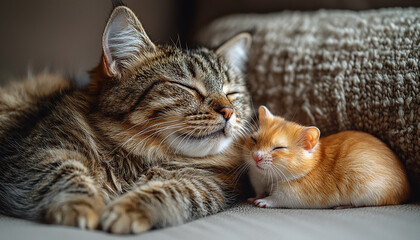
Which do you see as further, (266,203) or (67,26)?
(67,26)

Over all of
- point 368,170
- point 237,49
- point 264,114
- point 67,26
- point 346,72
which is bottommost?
point 368,170

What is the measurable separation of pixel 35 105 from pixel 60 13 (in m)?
0.89

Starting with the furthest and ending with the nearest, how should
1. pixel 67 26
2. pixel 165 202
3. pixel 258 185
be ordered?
pixel 67 26 < pixel 258 185 < pixel 165 202

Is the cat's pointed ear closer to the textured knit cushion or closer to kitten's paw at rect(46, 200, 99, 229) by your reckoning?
the textured knit cushion

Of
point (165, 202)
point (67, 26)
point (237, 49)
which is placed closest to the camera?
point (165, 202)

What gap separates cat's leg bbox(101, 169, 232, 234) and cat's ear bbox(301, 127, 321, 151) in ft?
1.01

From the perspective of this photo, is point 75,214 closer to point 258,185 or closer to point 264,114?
point 258,185

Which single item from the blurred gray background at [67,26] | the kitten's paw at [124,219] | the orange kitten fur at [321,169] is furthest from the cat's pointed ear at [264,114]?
the blurred gray background at [67,26]

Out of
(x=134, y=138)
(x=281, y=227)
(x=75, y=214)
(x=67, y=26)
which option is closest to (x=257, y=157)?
(x=281, y=227)

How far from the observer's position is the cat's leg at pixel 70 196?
750mm

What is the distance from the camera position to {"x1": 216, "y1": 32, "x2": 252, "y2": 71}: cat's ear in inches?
51.6

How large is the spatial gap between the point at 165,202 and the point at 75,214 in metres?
0.23

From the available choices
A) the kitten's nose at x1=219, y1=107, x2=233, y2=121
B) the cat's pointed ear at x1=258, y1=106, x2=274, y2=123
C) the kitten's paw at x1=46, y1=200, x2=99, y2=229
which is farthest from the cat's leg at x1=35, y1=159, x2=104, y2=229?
the cat's pointed ear at x1=258, y1=106, x2=274, y2=123

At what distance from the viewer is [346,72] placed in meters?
1.15
